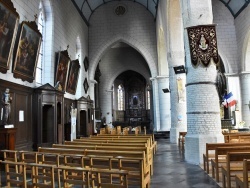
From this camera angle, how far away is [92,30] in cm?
2003

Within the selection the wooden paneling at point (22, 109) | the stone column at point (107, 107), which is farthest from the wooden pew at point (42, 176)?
the stone column at point (107, 107)

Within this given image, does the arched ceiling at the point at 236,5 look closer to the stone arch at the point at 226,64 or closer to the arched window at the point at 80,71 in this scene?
the stone arch at the point at 226,64

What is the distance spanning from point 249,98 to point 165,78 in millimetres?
5828

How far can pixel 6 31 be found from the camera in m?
7.95

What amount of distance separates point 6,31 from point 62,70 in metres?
5.33

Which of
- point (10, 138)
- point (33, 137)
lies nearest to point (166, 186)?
point (10, 138)

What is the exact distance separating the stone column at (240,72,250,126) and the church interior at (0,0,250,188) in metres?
0.06

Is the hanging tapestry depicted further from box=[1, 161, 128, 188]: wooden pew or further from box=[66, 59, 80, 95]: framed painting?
box=[1, 161, 128, 188]: wooden pew

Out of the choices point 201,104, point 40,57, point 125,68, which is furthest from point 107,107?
point 201,104

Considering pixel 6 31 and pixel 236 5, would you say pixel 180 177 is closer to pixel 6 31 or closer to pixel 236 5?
pixel 6 31

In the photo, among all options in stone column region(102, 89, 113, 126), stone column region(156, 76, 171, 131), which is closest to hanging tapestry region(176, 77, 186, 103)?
stone column region(156, 76, 171, 131)

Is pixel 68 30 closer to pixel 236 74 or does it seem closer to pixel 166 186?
pixel 236 74

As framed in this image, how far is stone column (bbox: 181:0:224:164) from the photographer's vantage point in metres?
7.20

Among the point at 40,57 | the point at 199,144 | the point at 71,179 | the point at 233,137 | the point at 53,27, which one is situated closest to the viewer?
→ the point at 71,179
